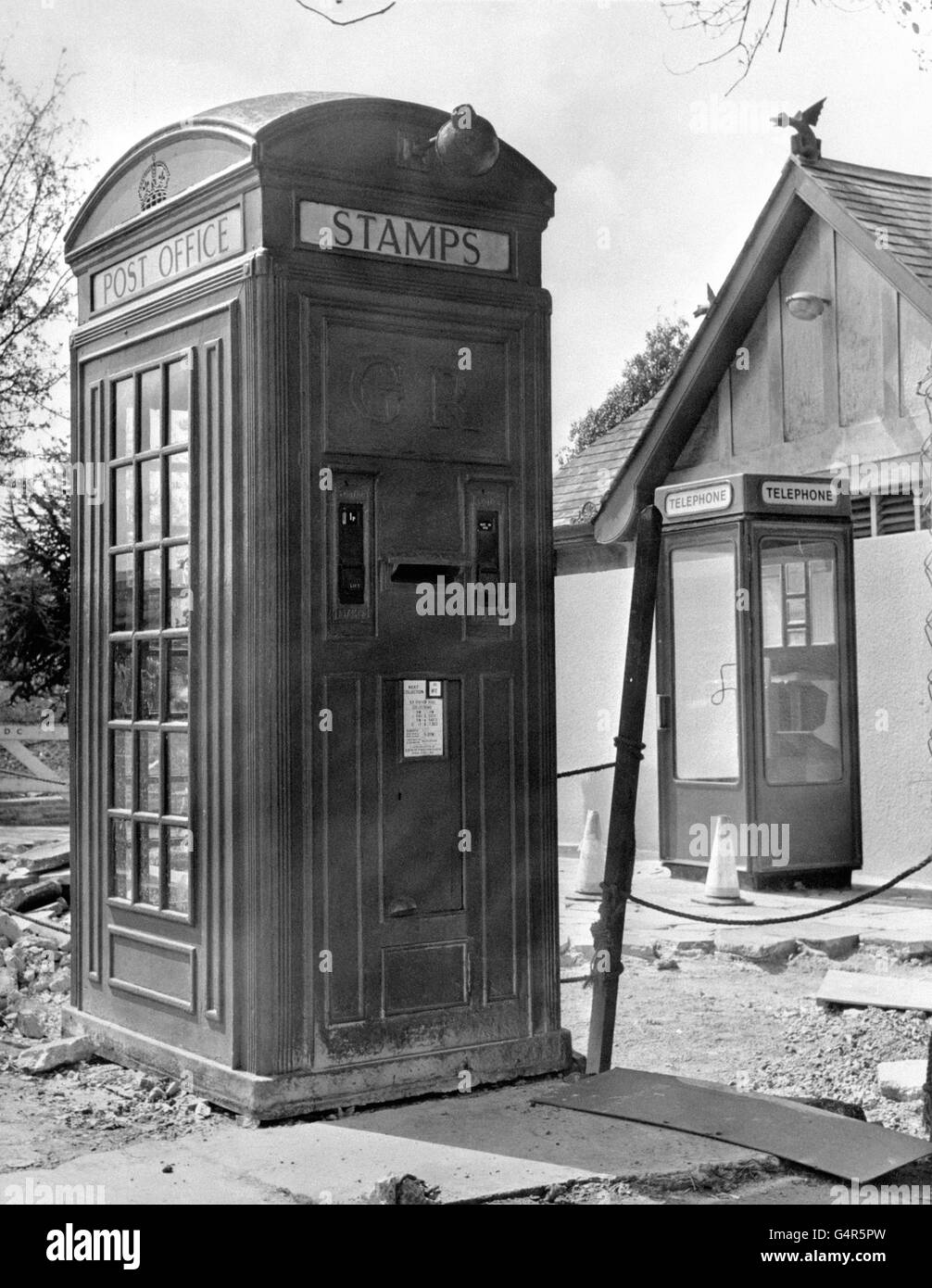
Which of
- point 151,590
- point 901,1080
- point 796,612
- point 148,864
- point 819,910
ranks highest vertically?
point 796,612

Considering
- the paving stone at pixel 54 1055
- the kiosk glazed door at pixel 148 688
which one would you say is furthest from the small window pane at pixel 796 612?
the paving stone at pixel 54 1055

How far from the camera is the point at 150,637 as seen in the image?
5840mm

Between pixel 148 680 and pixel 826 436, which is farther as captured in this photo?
pixel 826 436

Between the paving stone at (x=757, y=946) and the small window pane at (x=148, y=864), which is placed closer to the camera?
the small window pane at (x=148, y=864)

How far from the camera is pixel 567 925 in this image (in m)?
9.87

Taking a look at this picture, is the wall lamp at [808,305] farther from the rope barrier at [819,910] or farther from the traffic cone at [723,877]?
the rope barrier at [819,910]

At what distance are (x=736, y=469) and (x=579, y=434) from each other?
31.8 m

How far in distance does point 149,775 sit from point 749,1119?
2520 millimetres

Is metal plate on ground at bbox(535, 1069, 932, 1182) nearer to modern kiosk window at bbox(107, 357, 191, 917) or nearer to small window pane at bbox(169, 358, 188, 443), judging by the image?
modern kiosk window at bbox(107, 357, 191, 917)

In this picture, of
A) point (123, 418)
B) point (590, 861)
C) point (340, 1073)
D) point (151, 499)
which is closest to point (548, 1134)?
point (340, 1073)

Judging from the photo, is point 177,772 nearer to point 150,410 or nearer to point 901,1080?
point 150,410

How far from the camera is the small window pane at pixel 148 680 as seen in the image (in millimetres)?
5844

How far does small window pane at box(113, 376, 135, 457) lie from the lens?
5.97m
